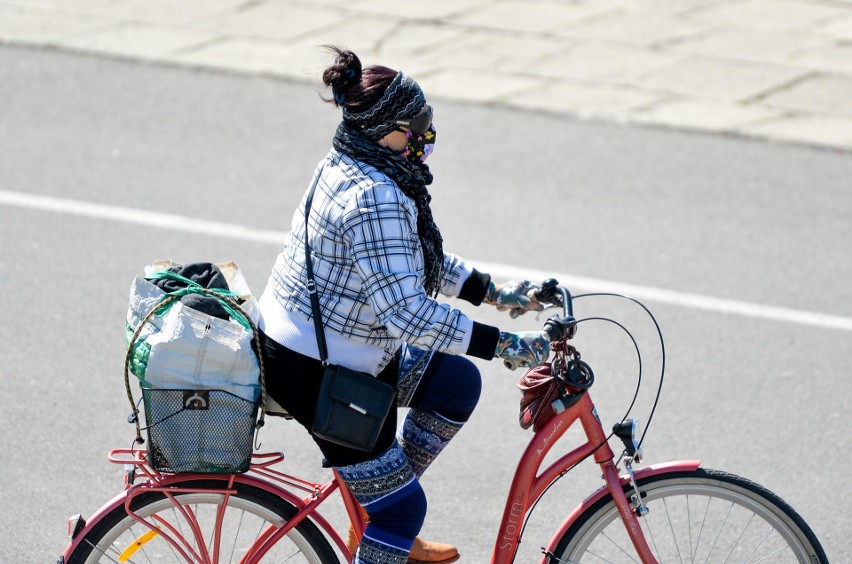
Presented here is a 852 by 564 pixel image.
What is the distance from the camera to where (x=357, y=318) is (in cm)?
332

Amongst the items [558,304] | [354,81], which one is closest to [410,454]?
[558,304]

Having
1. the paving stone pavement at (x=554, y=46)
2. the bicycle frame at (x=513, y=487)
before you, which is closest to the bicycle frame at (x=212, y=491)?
the bicycle frame at (x=513, y=487)

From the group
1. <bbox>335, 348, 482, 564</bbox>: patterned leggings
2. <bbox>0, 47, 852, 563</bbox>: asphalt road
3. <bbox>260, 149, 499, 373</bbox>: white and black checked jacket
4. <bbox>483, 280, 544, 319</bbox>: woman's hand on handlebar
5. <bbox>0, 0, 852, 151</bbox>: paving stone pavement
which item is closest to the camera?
<bbox>260, 149, 499, 373</bbox>: white and black checked jacket

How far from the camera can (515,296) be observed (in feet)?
12.2

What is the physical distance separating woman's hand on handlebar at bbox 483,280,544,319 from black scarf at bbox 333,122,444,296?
37cm

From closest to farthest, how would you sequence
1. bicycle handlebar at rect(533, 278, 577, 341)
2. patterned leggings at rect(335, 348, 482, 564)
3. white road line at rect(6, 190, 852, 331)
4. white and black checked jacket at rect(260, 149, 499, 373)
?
white and black checked jacket at rect(260, 149, 499, 373) < bicycle handlebar at rect(533, 278, 577, 341) < patterned leggings at rect(335, 348, 482, 564) < white road line at rect(6, 190, 852, 331)

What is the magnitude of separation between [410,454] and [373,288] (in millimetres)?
853

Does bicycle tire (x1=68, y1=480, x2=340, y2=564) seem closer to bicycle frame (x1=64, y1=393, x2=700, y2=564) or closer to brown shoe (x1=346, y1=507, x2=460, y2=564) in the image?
bicycle frame (x1=64, y1=393, x2=700, y2=564)

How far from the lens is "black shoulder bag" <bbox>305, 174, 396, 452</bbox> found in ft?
10.8

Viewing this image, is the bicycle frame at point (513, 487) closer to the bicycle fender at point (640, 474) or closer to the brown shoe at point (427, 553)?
the bicycle fender at point (640, 474)

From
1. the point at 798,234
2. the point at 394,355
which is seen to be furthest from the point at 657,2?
the point at 394,355

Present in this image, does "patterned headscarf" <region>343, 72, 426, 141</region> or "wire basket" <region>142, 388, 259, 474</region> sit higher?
"patterned headscarf" <region>343, 72, 426, 141</region>

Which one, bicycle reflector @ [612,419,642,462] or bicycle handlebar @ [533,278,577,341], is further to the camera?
bicycle reflector @ [612,419,642,462]

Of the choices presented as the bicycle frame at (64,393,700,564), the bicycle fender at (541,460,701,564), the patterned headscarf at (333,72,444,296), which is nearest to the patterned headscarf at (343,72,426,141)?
the patterned headscarf at (333,72,444,296)
